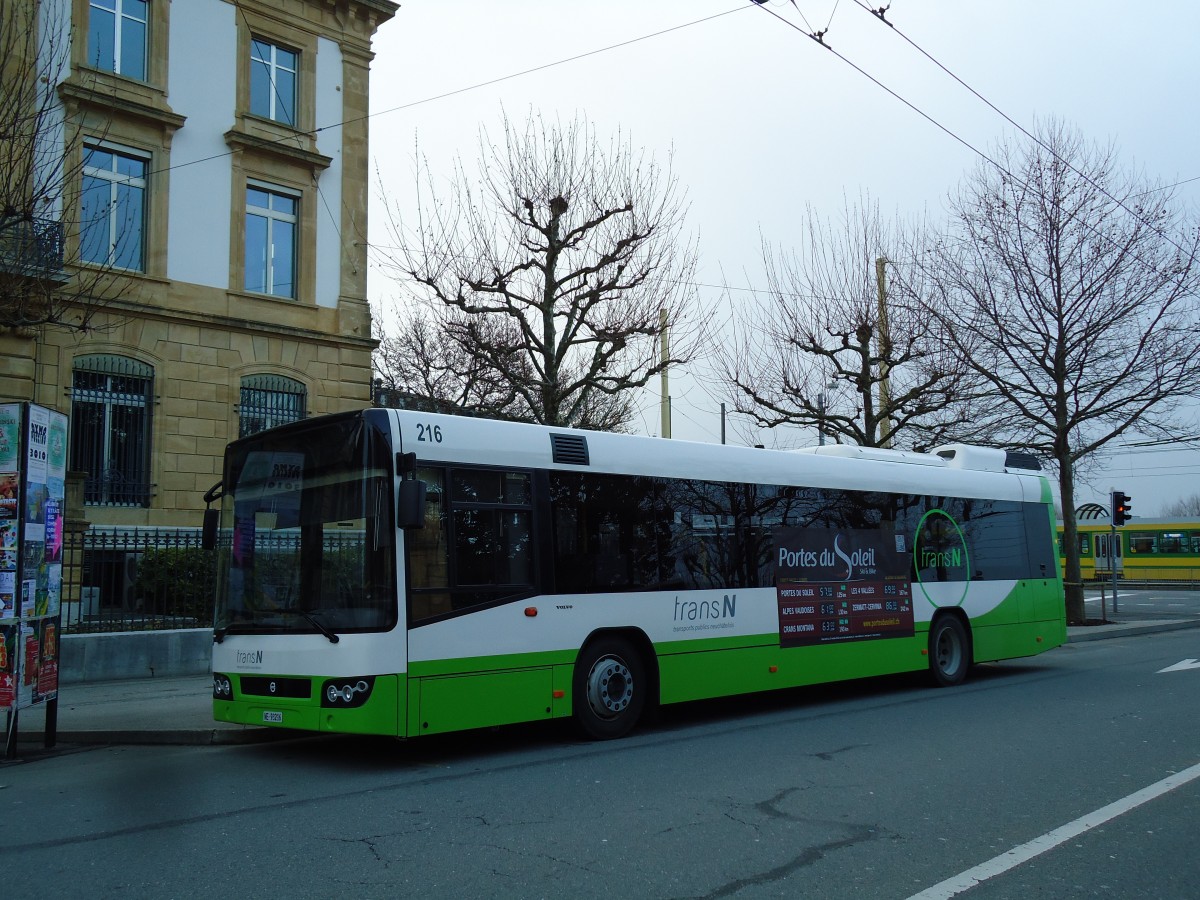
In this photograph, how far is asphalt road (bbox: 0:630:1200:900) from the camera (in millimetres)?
5246

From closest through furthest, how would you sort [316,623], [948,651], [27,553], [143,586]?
[316,623] < [27,553] < [948,651] < [143,586]

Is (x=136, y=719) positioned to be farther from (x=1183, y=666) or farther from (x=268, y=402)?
(x=1183, y=666)

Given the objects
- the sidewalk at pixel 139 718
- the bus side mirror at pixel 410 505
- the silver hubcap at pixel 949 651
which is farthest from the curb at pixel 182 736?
the silver hubcap at pixel 949 651

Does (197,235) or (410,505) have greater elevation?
(197,235)

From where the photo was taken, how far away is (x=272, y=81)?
70.5 feet

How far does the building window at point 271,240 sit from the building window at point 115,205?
2117 mm

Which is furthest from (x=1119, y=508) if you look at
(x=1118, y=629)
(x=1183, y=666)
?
(x=1183, y=666)

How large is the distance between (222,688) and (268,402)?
1301cm

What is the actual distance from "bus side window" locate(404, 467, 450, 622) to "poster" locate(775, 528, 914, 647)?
13.8 feet

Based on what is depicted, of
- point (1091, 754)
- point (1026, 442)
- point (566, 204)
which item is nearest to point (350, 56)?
point (566, 204)

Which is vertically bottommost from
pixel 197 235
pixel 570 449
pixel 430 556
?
pixel 430 556

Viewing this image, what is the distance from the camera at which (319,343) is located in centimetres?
2173

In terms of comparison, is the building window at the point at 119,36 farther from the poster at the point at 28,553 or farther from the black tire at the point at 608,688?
the black tire at the point at 608,688

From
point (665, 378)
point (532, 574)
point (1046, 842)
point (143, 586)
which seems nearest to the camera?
point (1046, 842)
